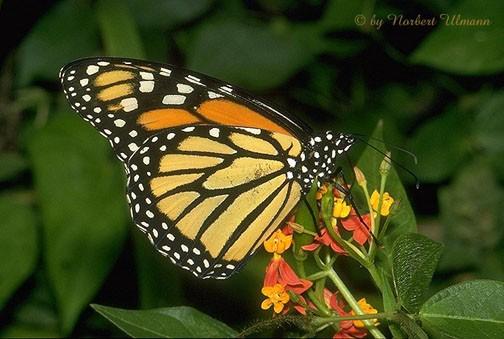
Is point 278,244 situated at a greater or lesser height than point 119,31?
lesser

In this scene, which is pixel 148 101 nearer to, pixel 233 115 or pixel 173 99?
pixel 173 99

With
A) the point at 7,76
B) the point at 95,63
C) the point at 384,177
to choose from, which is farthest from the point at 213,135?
the point at 7,76

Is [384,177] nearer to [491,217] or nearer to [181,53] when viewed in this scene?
[491,217]

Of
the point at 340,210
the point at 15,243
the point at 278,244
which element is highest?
the point at 340,210

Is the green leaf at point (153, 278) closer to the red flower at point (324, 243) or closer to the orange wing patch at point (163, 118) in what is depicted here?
the orange wing patch at point (163, 118)

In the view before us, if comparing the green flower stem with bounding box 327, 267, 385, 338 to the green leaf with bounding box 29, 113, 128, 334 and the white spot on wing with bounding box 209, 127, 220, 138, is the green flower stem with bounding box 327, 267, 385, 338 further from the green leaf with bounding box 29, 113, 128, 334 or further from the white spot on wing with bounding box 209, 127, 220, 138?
the green leaf with bounding box 29, 113, 128, 334

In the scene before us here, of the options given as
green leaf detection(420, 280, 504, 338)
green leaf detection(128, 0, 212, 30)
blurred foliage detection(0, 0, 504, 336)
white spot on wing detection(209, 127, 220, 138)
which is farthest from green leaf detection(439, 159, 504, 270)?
green leaf detection(420, 280, 504, 338)

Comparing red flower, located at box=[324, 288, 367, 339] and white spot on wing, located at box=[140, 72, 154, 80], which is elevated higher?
white spot on wing, located at box=[140, 72, 154, 80]

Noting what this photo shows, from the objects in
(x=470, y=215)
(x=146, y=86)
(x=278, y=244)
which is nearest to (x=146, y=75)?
(x=146, y=86)
